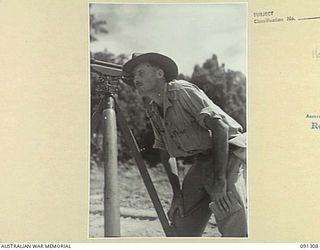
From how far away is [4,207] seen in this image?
1.76ft

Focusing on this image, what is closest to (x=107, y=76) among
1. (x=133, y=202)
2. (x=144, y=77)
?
(x=144, y=77)

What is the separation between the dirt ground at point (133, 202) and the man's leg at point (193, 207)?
0.04 ft

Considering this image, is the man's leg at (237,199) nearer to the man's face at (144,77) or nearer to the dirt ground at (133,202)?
the dirt ground at (133,202)

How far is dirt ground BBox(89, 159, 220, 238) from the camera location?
1.75ft

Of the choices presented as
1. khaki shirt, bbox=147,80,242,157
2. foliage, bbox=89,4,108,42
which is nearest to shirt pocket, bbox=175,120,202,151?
khaki shirt, bbox=147,80,242,157

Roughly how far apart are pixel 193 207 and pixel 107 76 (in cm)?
19

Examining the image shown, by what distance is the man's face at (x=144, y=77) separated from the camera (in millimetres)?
541

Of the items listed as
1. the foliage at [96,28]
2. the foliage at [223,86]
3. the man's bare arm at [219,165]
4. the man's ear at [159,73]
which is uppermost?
the foliage at [96,28]

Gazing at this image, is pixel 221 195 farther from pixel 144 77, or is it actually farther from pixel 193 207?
pixel 144 77

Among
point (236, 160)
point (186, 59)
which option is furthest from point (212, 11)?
point (236, 160)

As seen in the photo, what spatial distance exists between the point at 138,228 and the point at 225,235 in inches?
4.1

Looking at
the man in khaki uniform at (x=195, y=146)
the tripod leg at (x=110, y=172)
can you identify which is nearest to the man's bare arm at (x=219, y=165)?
the man in khaki uniform at (x=195, y=146)

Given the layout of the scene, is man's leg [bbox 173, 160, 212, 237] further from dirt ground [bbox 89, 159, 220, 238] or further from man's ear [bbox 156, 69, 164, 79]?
man's ear [bbox 156, 69, 164, 79]

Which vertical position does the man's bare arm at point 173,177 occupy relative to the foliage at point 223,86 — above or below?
below
